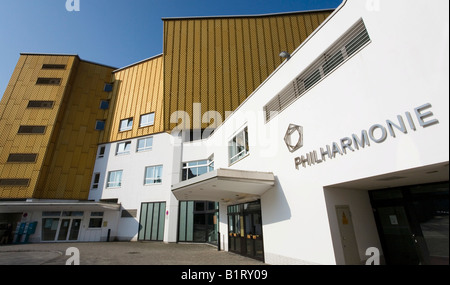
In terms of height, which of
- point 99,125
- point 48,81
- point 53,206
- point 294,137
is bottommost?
point 53,206

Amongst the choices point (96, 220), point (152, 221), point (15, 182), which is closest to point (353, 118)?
point (152, 221)

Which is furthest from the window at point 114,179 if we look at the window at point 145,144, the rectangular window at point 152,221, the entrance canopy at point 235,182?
the entrance canopy at point 235,182

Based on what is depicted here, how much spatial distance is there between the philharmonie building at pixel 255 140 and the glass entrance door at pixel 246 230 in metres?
0.10

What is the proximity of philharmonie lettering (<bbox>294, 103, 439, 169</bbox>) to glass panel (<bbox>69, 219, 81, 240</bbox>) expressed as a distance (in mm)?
21698

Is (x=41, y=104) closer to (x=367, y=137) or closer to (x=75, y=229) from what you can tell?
(x=75, y=229)

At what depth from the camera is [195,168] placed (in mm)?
19047

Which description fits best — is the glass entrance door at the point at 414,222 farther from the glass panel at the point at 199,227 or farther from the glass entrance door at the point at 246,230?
the glass panel at the point at 199,227

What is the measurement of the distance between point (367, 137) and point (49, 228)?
84.4 feet

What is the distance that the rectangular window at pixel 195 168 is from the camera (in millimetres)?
18283

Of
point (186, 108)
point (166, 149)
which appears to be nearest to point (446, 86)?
point (186, 108)

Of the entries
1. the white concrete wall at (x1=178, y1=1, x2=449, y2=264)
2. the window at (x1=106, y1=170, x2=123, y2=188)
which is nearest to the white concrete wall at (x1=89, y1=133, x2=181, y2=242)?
the window at (x1=106, y1=170, x2=123, y2=188)

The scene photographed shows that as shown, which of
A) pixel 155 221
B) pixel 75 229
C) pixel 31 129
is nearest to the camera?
pixel 155 221

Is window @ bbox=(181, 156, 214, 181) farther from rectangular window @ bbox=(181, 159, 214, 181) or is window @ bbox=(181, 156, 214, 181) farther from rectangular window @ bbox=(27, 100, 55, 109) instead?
rectangular window @ bbox=(27, 100, 55, 109)

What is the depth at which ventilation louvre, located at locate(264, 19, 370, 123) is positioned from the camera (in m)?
6.23
